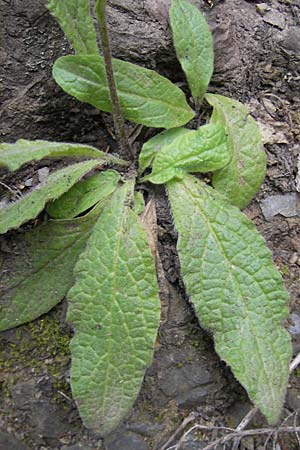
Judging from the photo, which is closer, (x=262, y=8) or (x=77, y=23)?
(x=77, y=23)

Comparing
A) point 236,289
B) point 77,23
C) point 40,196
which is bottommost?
point 236,289

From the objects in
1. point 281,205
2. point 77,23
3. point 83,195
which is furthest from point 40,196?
point 281,205

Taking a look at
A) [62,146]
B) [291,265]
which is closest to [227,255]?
[291,265]

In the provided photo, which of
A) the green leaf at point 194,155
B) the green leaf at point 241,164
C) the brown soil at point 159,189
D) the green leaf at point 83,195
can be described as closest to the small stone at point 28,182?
the brown soil at point 159,189

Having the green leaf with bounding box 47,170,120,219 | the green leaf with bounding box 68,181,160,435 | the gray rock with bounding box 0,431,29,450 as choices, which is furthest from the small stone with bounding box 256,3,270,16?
the gray rock with bounding box 0,431,29,450

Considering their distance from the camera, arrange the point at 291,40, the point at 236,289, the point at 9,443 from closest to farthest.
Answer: the point at 9,443
the point at 236,289
the point at 291,40

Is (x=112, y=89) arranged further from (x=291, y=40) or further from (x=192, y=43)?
(x=291, y=40)

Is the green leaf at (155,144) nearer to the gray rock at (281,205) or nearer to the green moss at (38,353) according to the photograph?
the gray rock at (281,205)
